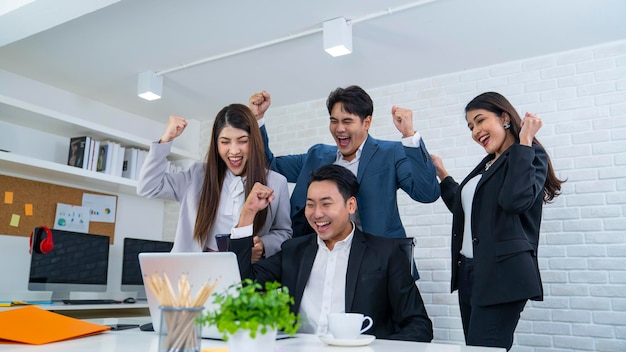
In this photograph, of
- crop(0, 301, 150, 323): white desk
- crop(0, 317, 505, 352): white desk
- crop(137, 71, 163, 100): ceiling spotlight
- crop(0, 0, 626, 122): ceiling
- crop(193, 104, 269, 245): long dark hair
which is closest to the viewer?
crop(0, 317, 505, 352): white desk

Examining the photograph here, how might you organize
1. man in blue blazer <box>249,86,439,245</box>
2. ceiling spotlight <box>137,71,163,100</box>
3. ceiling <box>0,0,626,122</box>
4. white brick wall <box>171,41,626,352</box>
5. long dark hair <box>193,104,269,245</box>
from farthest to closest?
ceiling spotlight <box>137,71,163,100</box>
white brick wall <box>171,41,626,352</box>
ceiling <box>0,0,626,122</box>
man in blue blazer <box>249,86,439,245</box>
long dark hair <box>193,104,269,245</box>

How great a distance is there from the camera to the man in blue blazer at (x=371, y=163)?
7.09 feet

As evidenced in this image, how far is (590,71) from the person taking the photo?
3635 mm

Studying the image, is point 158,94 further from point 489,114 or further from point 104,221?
point 489,114

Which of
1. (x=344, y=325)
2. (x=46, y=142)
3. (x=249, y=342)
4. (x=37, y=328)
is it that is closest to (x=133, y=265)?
(x=46, y=142)

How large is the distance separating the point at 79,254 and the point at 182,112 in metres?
1.76

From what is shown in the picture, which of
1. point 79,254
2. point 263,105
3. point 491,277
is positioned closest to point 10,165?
point 79,254

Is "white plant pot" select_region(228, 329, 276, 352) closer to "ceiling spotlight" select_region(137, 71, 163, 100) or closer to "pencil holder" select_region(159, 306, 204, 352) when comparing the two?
"pencil holder" select_region(159, 306, 204, 352)

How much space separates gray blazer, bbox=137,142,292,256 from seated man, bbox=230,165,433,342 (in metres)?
0.18

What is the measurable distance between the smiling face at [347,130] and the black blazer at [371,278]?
0.53 m

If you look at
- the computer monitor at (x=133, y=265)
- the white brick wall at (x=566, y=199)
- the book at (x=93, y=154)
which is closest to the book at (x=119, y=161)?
the book at (x=93, y=154)

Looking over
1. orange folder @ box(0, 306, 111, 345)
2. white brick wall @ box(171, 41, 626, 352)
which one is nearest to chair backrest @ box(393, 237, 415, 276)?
orange folder @ box(0, 306, 111, 345)

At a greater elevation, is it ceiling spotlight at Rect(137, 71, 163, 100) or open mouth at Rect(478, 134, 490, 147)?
ceiling spotlight at Rect(137, 71, 163, 100)

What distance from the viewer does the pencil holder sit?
856mm
